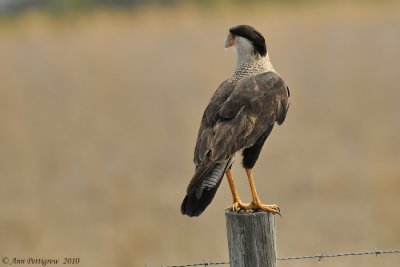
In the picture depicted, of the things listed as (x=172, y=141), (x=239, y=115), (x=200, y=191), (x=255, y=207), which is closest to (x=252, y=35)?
(x=239, y=115)

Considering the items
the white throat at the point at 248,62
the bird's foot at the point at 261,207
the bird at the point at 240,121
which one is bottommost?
the bird's foot at the point at 261,207

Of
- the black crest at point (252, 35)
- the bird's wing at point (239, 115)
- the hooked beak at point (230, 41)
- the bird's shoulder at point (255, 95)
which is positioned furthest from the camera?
the hooked beak at point (230, 41)

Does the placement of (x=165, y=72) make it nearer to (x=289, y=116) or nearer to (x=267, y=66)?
(x=289, y=116)

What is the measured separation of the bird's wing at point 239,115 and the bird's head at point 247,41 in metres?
0.22

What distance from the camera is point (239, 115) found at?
516 cm

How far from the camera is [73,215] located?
10.2 m

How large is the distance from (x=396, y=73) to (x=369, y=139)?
296cm

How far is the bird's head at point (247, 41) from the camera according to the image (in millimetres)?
5625

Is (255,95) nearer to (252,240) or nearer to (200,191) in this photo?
(200,191)

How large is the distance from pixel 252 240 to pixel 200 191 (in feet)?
1.89

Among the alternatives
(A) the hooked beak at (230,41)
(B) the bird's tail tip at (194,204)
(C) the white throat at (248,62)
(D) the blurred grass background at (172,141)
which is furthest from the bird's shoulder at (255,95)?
(D) the blurred grass background at (172,141)

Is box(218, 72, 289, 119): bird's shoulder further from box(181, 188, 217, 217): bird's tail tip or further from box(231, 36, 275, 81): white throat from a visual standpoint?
box(181, 188, 217, 217): bird's tail tip

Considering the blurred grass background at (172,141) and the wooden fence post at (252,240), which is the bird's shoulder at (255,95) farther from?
the blurred grass background at (172,141)

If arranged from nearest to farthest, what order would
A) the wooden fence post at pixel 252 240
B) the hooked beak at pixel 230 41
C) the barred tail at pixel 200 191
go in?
the wooden fence post at pixel 252 240 → the barred tail at pixel 200 191 → the hooked beak at pixel 230 41
